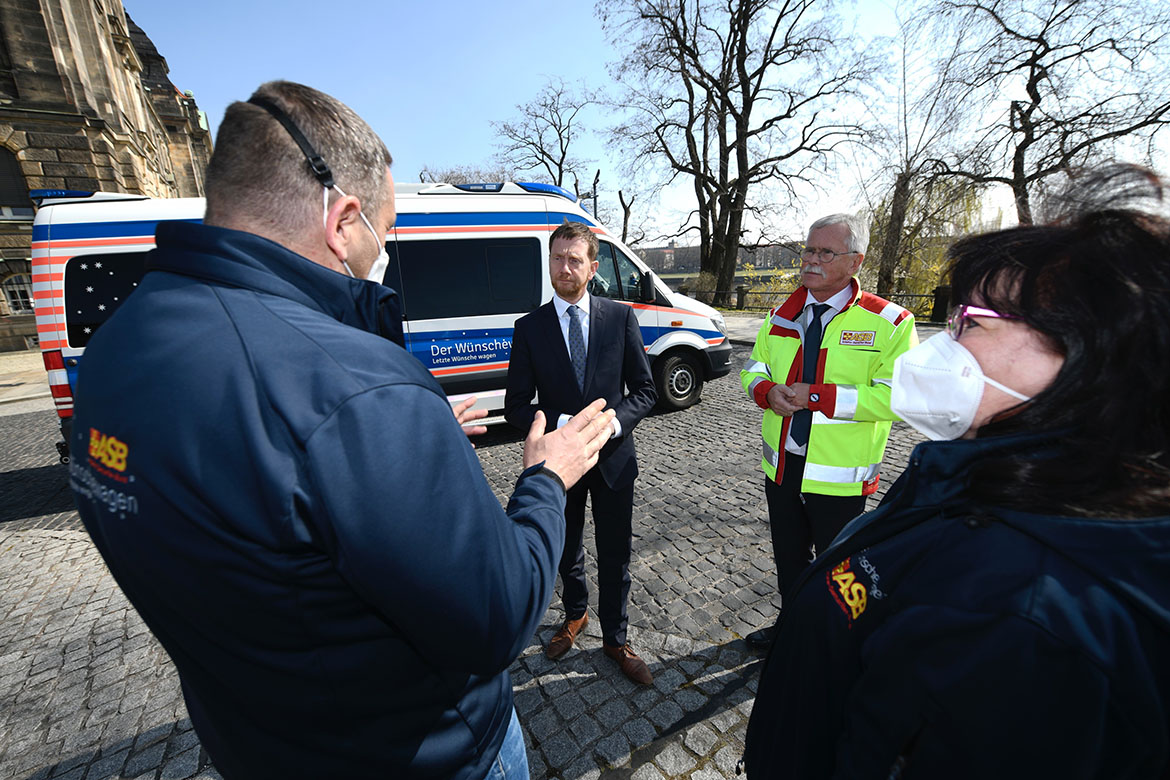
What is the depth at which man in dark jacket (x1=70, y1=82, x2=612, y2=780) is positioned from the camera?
754mm

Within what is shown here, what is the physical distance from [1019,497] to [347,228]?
1354mm

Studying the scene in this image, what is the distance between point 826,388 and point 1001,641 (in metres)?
1.70

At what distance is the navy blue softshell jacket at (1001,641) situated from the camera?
2.29 ft

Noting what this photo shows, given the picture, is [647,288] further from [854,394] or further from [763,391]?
[854,394]

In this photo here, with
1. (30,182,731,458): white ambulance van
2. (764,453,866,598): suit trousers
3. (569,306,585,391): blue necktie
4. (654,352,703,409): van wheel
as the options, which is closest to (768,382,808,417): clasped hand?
(764,453,866,598): suit trousers

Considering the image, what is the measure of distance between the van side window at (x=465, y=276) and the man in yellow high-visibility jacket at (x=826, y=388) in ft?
13.3

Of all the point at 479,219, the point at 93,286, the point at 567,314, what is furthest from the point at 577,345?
the point at 93,286

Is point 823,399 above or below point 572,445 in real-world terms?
below

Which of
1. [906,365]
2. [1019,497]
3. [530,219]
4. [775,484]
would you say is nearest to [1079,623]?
[1019,497]

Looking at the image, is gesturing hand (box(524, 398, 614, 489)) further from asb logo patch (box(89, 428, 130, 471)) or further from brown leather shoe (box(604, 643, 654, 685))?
brown leather shoe (box(604, 643, 654, 685))

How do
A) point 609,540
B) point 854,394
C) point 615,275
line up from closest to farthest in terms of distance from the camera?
point 854,394, point 609,540, point 615,275

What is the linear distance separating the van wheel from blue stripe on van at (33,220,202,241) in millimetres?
5974

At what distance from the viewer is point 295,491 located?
2.47ft

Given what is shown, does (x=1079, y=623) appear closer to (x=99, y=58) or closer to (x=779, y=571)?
(x=779, y=571)
